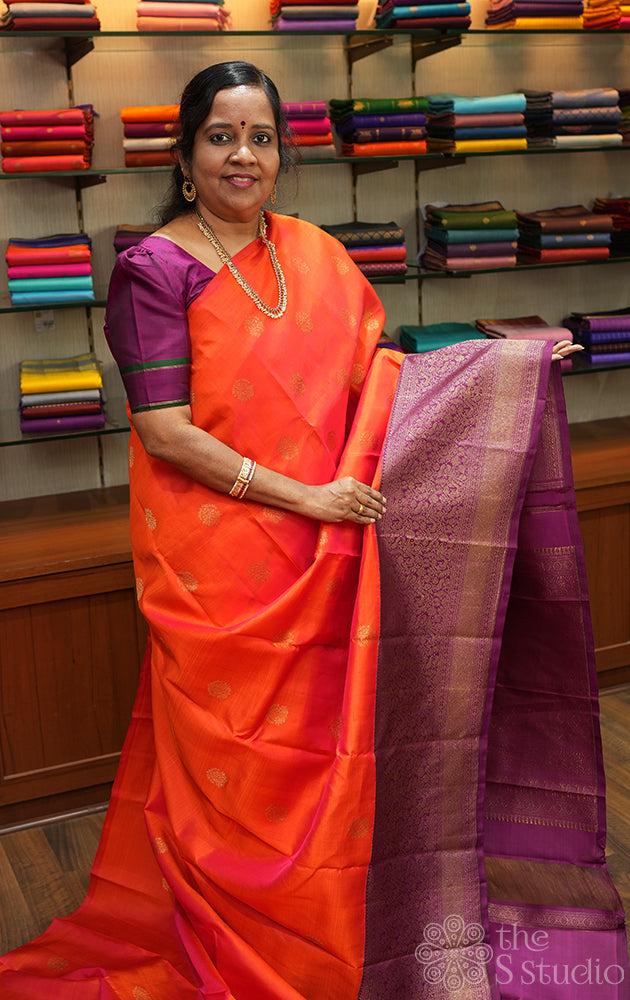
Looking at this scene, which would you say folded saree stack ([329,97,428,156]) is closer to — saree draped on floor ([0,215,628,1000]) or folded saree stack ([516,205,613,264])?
folded saree stack ([516,205,613,264])

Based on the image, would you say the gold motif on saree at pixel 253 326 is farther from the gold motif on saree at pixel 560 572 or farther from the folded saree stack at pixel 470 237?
the folded saree stack at pixel 470 237

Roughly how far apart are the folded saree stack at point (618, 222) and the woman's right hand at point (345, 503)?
200cm

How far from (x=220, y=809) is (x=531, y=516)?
0.87 metres

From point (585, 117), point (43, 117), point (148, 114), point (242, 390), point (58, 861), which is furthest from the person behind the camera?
point (585, 117)

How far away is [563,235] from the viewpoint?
11.5 feet

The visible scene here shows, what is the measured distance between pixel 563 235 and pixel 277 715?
2152mm

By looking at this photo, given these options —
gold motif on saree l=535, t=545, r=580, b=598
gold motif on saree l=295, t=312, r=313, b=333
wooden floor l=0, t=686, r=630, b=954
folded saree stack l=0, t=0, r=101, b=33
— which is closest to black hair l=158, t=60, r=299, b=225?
gold motif on saree l=295, t=312, r=313, b=333

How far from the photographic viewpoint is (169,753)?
2197 millimetres

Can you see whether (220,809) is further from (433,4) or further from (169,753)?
(433,4)

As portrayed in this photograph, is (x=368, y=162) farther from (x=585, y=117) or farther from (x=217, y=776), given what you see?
(x=217, y=776)

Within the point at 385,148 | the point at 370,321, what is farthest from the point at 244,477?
the point at 385,148

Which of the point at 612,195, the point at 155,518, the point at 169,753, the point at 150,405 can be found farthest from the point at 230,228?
the point at 612,195

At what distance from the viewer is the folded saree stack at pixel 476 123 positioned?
3.29 m

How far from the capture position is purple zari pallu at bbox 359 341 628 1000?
204 cm
